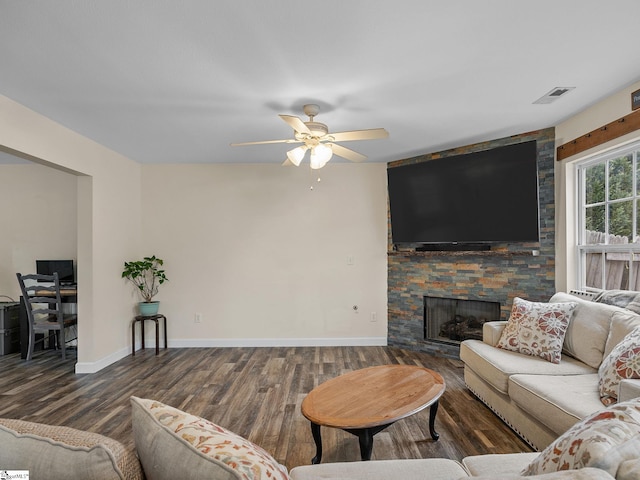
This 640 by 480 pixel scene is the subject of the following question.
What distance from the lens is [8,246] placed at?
521cm

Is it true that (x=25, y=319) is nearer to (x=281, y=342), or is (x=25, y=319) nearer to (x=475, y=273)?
(x=281, y=342)

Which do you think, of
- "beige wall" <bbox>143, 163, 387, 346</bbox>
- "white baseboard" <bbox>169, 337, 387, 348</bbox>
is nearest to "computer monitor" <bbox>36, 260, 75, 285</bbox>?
"beige wall" <bbox>143, 163, 387, 346</bbox>

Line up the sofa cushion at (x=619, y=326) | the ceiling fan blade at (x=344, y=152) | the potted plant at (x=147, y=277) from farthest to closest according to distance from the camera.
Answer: the potted plant at (x=147, y=277), the ceiling fan blade at (x=344, y=152), the sofa cushion at (x=619, y=326)

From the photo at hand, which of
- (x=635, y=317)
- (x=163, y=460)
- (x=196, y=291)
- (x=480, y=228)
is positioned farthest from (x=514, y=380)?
(x=196, y=291)

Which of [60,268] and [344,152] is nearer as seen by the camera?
[344,152]

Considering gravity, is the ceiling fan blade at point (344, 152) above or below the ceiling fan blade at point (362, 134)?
below

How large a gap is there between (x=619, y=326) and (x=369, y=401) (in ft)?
5.73

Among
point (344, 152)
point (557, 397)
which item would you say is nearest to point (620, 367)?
point (557, 397)

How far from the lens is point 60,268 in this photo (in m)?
4.99

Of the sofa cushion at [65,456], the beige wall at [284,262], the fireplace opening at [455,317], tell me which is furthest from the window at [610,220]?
the sofa cushion at [65,456]

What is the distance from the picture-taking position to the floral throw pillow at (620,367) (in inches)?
82.7

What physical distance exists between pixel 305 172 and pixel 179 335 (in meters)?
2.79

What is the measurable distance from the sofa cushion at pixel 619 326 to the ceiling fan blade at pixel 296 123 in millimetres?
2521

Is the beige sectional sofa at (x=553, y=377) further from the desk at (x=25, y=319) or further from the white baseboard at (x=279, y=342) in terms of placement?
the desk at (x=25, y=319)
